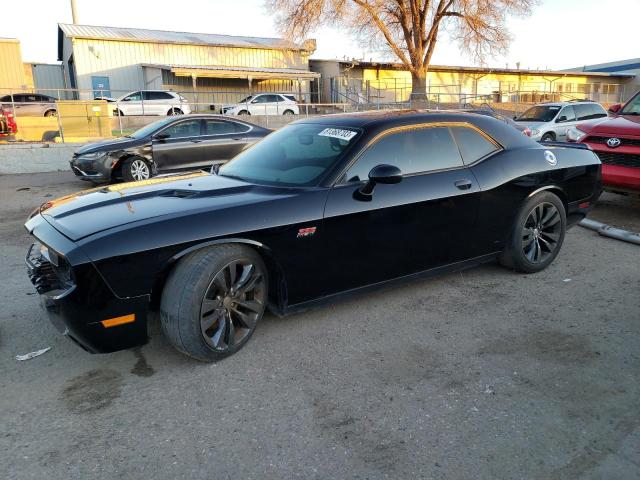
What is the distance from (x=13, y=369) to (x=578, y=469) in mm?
3212

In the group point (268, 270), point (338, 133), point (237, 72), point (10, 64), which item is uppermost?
point (10, 64)

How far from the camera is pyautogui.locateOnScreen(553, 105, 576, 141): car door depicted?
50.4 feet

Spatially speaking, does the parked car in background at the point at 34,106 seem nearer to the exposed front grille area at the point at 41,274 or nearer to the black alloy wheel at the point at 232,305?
the exposed front grille area at the point at 41,274

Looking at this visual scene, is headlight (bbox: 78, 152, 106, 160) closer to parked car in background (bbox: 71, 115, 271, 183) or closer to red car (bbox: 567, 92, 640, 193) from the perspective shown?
parked car in background (bbox: 71, 115, 271, 183)

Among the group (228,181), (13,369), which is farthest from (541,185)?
(13,369)

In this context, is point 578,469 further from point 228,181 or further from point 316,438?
point 228,181

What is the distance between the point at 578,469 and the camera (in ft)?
7.36

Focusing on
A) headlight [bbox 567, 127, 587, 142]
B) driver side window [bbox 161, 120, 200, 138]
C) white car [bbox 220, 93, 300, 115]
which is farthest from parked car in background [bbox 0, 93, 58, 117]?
headlight [bbox 567, 127, 587, 142]

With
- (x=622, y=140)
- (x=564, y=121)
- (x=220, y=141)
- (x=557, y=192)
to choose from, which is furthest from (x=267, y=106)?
(x=557, y=192)

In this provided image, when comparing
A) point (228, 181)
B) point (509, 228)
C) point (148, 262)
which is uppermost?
point (228, 181)

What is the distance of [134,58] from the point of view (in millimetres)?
30375

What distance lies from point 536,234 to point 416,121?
64.6 inches

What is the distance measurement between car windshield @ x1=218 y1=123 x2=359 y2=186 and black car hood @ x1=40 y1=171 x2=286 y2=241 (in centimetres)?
20

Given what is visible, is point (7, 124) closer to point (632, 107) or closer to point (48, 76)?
point (632, 107)
